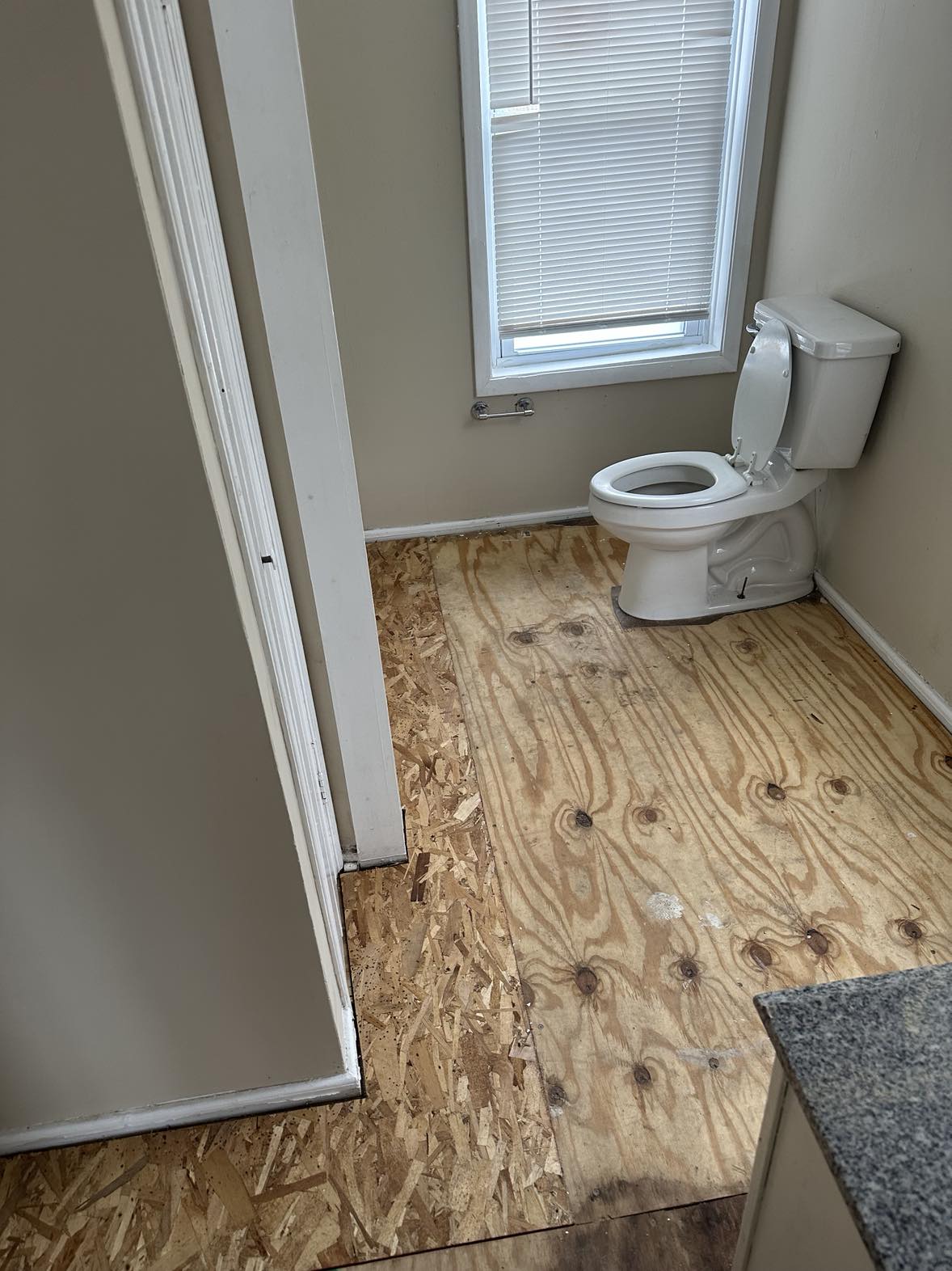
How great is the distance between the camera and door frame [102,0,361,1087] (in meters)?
0.87

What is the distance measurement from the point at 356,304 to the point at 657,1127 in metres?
2.50

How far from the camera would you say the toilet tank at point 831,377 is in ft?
7.54

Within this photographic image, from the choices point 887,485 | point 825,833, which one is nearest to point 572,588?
point 887,485

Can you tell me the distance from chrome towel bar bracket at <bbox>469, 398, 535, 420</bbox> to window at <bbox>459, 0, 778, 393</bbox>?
6 centimetres

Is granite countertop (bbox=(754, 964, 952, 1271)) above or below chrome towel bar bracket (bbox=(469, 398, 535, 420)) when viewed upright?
above

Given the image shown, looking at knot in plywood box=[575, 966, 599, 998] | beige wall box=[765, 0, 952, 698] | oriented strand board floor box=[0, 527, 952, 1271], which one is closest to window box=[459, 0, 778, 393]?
beige wall box=[765, 0, 952, 698]

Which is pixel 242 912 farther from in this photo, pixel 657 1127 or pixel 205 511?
pixel 657 1127

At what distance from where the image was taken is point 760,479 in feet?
8.70

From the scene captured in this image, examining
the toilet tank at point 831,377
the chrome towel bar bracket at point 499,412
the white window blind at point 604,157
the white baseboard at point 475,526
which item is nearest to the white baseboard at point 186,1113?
the toilet tank at point 831,377

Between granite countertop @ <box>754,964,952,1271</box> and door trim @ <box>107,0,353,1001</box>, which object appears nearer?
granite countertop @ <box>754,964,952,1271</box>

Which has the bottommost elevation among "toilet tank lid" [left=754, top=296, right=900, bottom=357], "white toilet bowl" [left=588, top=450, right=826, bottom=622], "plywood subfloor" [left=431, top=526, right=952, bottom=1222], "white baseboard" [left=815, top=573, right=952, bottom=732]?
"plywood subfloor" [left=431, top=526, right=952, bottom=1222]

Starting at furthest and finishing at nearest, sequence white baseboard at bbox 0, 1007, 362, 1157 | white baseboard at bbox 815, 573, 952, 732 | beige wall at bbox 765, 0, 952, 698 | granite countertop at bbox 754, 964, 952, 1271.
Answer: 1. white baseboard at bbox 815, 573, 952, 732
2. beige wall at bbox 765, 0, 952, 698
3. white baseboard at bbox 0, 1007, 362, 1157
4. granite countertop at bbox 754, 964, 952, 1271

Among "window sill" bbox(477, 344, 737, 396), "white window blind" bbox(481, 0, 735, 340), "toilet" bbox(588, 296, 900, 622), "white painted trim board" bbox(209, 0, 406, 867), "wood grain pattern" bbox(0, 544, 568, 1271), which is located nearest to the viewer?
"white painted trim board" bbox(209, 0, 406, 867)

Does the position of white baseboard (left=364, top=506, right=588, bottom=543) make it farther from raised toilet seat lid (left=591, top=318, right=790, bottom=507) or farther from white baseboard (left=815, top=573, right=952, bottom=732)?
white baseboard (left=815, top=573, right=952, bottom=732)
